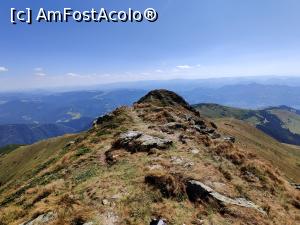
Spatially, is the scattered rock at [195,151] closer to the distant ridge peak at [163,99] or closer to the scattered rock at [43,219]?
the scattered rock at [43,219]

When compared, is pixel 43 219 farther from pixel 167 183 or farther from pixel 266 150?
pixel 266 150

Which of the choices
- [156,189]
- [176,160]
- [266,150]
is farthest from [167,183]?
[266,150]

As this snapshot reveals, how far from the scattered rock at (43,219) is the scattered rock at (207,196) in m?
9.33

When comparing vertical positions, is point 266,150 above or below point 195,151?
below

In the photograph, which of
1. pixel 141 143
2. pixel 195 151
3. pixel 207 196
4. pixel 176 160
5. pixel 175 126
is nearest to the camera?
pixel 207 196

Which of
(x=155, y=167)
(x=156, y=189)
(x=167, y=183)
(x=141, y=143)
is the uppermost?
(x=141, y=143)

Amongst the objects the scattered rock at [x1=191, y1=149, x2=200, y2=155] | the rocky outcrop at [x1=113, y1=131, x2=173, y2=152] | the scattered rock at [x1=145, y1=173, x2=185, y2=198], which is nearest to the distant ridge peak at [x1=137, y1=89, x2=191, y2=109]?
the rocky outcrop at [x1=113, y1=131, x2=173, y2=152]

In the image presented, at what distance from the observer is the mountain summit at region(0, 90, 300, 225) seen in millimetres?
17873

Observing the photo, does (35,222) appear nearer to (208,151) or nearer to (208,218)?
(208,218)

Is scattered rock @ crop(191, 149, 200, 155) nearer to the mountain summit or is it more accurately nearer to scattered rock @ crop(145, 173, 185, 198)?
the mountain summit

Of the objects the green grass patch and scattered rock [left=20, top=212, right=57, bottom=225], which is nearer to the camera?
scattered rock [left=20, top=212, right=57, bottom=225]

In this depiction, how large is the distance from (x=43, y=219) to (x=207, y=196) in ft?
35.8

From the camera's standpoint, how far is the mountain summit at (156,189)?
17.9m

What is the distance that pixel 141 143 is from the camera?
104 feet
